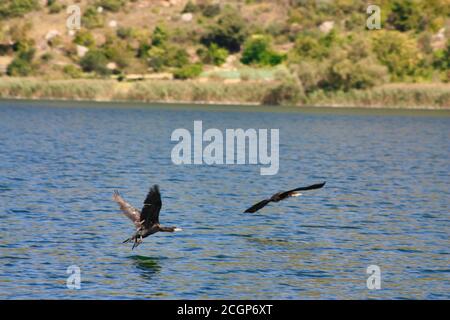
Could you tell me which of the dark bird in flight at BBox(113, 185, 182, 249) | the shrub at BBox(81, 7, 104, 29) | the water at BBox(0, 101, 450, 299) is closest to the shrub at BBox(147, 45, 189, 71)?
the shrub at BBox(81, 7, 104, 29)

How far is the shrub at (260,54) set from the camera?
13300 cm

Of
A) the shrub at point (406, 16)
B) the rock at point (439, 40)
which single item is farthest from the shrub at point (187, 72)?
the shrub at point (406, 16)

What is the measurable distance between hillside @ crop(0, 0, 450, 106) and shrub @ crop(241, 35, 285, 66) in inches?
4.8

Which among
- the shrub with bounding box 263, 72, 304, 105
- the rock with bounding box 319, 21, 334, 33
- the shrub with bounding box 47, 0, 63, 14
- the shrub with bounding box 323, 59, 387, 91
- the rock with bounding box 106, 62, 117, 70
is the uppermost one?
the shrub with bounding box 47, 0, 63, 14

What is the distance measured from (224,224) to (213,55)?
102684mm

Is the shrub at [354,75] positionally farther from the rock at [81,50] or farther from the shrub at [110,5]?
the shrub at [110,5]

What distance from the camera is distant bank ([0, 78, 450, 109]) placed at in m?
110

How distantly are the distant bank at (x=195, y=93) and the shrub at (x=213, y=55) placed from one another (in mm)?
19164

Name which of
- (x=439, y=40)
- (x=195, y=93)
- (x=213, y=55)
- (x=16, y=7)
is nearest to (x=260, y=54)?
(x=213, y=55)

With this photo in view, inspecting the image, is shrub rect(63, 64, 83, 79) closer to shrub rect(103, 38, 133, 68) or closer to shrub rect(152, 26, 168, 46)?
shrub rect(103, 38, 133, 68)

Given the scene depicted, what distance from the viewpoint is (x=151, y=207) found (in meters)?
25.0

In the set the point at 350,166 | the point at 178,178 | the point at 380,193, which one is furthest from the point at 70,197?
the point at 350,166

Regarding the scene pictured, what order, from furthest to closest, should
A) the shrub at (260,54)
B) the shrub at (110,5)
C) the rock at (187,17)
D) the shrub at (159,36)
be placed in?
the shrub at (110,5) < the rock at (187,17) < the shrub at (159,36) < the shrub at (260,54)

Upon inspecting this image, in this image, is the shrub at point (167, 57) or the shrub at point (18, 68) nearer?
the shrub at point (18, 68)
